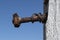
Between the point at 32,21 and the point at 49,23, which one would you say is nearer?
the point at 49,23

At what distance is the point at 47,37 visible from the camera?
3326 mm

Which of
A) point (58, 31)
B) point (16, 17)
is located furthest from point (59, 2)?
point (16, 17)

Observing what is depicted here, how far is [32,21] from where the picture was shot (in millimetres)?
3643

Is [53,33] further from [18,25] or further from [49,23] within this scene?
[18,25]

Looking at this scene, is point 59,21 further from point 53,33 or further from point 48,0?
point 48,0

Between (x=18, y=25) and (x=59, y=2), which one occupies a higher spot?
(x=59, y=2)

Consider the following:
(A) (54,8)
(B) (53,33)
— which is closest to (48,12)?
(A) (54,8)

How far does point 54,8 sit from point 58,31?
1.01ft

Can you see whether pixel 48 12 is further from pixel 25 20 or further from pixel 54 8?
pixel 25 20

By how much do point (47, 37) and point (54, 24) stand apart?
0.59 ft

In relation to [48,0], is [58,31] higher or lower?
lower

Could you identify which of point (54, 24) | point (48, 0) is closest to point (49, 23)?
point (54, 24)

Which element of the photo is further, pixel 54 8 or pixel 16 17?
pixel 16 17

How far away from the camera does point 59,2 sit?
11.0 ft
